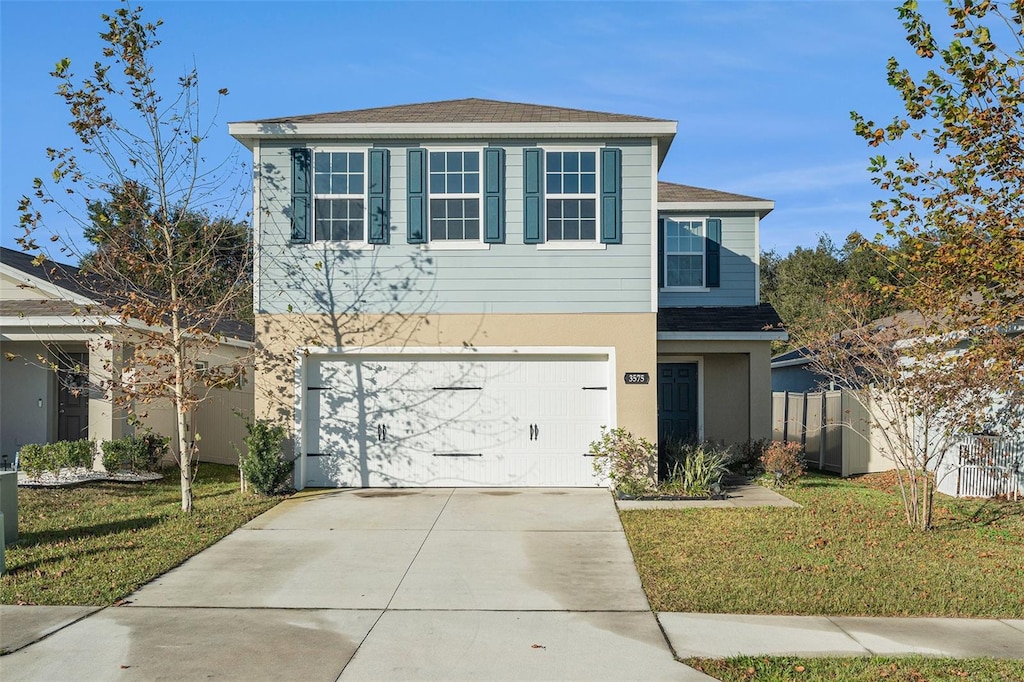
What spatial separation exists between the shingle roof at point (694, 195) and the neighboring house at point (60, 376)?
990 centimetres

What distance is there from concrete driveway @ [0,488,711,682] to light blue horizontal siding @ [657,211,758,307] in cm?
805

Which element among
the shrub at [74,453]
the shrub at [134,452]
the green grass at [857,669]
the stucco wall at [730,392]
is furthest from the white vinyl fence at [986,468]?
the shrub at [74,453]

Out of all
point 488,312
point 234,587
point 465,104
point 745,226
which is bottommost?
point 234,587

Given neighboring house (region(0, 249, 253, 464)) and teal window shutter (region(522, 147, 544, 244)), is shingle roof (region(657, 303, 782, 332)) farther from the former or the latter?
neighboring house (region(0, 249, 253, 464))

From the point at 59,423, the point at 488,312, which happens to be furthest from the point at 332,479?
the point at 59,423

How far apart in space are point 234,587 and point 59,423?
10.7m

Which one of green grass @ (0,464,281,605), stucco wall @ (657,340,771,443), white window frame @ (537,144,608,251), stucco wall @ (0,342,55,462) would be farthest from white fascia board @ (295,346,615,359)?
stucco wall @ (0,342,55,462)

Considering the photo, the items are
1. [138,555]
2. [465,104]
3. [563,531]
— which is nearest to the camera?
[138,555]

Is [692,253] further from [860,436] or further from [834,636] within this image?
[834,636]

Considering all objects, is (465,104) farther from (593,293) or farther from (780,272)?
(780,272)

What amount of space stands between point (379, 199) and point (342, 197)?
617 mm

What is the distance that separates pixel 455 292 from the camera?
13.9 meters

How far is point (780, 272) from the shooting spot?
4125cm

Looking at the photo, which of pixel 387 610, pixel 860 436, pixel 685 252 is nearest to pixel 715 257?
pixel 685 252
